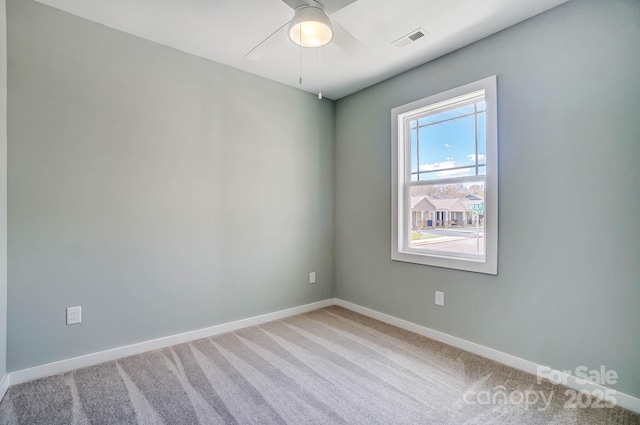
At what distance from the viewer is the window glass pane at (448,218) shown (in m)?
2.58

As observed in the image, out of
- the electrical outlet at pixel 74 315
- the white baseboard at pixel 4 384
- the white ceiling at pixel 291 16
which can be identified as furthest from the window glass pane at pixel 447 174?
the white baseboard at pixel 4 384

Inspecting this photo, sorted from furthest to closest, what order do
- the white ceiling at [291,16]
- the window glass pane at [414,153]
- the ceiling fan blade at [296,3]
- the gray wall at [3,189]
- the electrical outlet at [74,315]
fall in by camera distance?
the window glass pane at [414,153], the electrical outlet at [74,315], the white ceiling at [291,16], the gray wall at [3,189], the ceiling fan blade at [296,3]

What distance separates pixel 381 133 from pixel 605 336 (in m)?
2.43

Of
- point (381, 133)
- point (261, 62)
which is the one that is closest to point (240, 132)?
point (261, 62)

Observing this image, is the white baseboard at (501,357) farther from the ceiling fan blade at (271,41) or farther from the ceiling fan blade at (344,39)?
the ceiling fan blade at (271,41)

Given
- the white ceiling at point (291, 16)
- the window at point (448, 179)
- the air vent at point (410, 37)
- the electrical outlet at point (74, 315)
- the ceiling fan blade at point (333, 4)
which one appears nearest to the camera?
the ceiling fan blade at point (333, 4)

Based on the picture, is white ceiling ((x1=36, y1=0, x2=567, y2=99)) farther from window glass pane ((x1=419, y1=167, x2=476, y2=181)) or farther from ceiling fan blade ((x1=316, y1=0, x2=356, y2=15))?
window glass pane ((x1=419, y1=167, x2=476, y2=181))

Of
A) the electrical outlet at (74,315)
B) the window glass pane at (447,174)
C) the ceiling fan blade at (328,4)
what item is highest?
the ceiling fan blade at (328,4)

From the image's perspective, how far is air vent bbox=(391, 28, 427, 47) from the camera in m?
2.31

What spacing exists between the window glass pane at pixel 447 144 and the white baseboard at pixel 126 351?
87.3 inches

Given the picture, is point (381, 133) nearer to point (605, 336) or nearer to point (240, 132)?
point (240, 132)

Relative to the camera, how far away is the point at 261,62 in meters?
2.89

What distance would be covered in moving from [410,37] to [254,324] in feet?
9.86

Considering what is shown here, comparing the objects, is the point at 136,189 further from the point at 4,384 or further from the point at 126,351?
the point at 4,384
